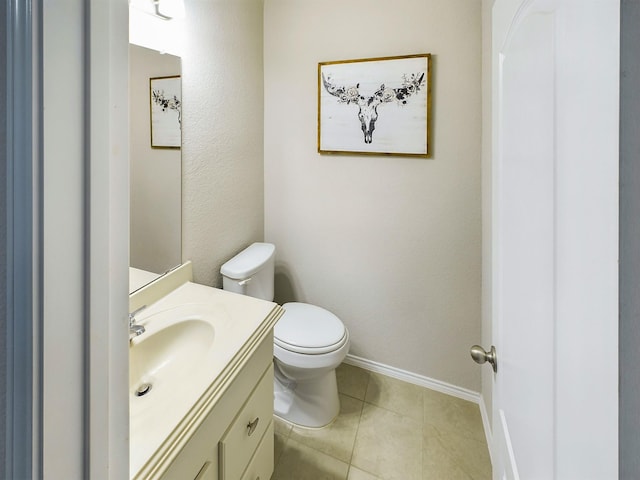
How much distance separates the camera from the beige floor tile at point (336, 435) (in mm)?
1519

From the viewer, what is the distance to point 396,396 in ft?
6.17

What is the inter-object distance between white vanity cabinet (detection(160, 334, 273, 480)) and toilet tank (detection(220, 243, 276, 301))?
1.80 ft

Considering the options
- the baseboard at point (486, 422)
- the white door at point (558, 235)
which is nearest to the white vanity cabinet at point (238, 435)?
the white door at point (558, 235)

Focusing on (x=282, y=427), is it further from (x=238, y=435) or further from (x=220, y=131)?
(x=220, y=131)

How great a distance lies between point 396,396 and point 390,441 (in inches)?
13.0

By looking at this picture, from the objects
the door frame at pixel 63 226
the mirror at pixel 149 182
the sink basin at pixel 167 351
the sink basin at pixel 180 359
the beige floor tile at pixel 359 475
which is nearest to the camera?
the door frame at pixel 63 226

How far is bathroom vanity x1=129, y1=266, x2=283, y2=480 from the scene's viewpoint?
0.69 m

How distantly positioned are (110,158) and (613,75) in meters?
0.52

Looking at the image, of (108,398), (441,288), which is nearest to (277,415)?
(441,288)

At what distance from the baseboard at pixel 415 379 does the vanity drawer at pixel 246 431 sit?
1.02m

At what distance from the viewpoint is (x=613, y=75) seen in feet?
1.04

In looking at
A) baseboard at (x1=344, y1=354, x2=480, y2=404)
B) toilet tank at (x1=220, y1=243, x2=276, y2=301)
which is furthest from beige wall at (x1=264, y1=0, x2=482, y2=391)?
toilet tank at (x1=220, y1=243, x2=276, y2=301)

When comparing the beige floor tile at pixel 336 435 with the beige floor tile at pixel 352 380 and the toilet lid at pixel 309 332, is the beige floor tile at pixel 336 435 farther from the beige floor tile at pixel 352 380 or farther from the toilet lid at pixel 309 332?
the toilet lid at pixel 309 332

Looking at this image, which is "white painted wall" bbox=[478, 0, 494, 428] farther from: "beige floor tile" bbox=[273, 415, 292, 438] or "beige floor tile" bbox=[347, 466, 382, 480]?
"beige floor tile" bbox=[273, 415, 292, 438]
